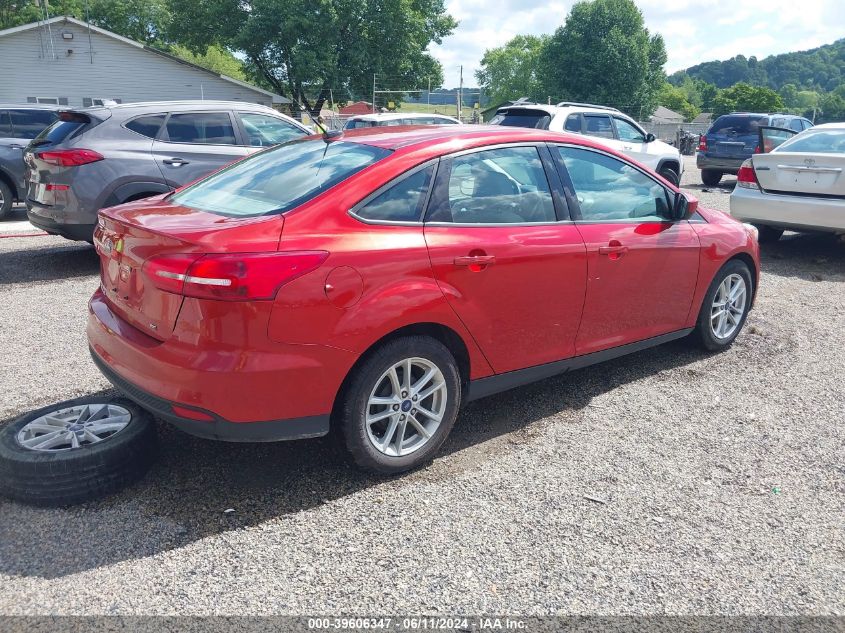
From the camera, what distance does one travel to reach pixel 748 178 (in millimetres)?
8820

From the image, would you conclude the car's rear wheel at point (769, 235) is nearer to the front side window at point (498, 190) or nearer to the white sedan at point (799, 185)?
the white sedan at point (799, 185)

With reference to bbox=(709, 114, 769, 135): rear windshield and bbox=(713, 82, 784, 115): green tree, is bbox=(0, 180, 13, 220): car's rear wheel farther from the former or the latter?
bbox=(713, 82, 784, 115): green tree

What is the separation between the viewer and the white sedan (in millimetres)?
7957

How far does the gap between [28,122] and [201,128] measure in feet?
16.2

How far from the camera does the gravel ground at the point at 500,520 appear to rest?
2598 millimetres

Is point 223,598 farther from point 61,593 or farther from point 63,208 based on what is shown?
point 63,208

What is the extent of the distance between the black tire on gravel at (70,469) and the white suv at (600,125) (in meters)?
9.59

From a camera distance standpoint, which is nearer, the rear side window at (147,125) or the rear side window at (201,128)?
the rear side window at (147,125)

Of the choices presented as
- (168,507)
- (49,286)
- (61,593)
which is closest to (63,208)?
(49,286)

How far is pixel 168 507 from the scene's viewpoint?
309 cm

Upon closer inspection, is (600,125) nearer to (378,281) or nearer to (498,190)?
(498,190)

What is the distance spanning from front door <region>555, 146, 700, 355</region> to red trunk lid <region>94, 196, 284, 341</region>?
6.39ft

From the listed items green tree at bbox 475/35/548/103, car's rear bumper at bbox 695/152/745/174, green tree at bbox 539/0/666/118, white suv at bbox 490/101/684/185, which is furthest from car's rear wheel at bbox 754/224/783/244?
green tree at bbox 475/35/548/103

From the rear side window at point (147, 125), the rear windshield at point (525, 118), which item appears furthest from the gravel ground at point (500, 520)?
the rear windshield at point (525, 118)
